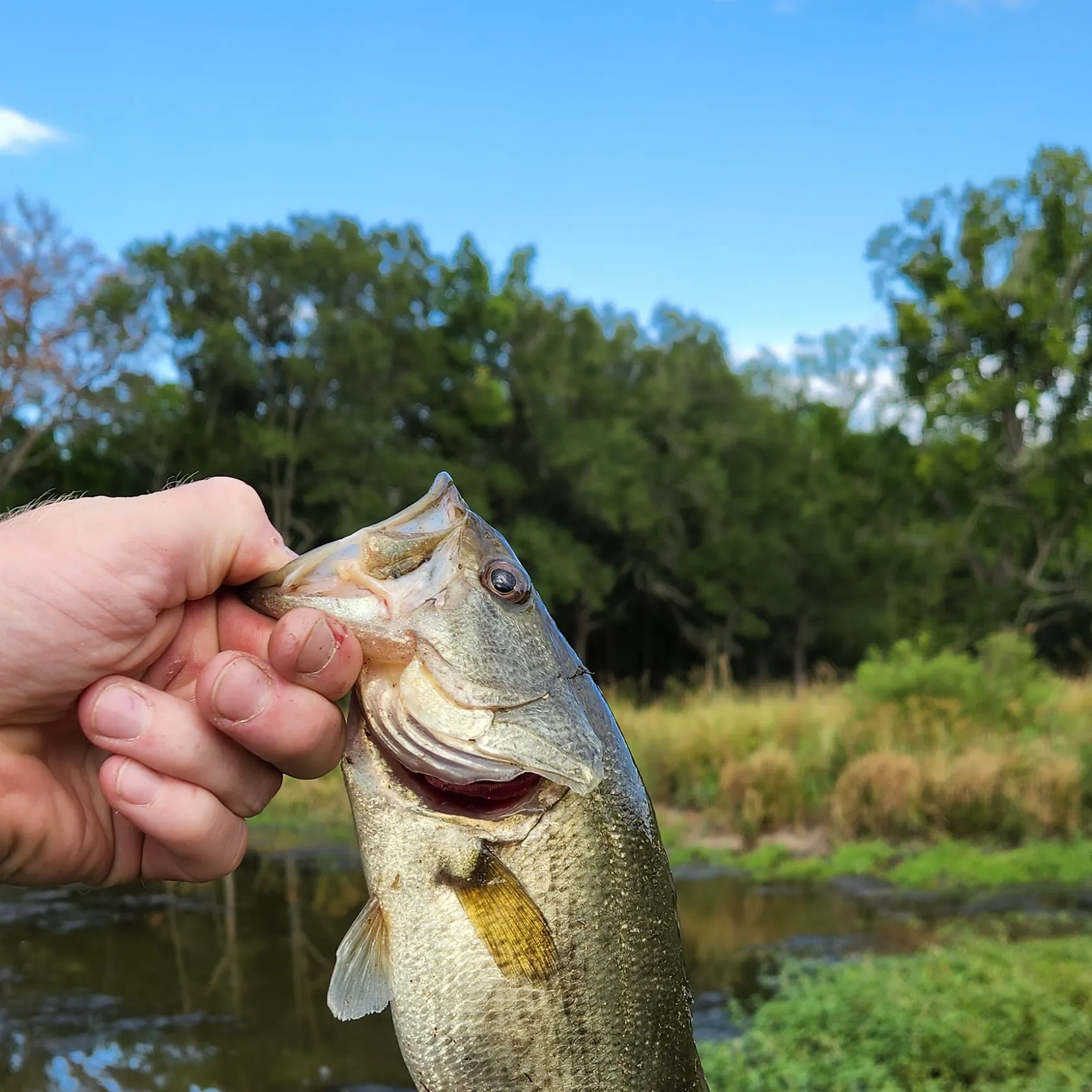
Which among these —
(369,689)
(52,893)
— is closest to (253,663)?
(369,689)

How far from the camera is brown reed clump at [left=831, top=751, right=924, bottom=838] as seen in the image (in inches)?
400

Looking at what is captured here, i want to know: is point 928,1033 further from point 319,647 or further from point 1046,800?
point 1046,800

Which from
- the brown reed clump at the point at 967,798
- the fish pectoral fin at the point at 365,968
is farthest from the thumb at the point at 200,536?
the brown reed clump at the point at 967,798

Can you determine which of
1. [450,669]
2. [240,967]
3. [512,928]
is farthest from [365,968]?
[240,967]

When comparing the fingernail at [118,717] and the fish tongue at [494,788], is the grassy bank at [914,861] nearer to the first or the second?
the fish tongue at [494,788]

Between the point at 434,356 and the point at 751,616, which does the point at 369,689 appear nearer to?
the point at 434,356

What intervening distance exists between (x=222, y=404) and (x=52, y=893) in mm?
18857

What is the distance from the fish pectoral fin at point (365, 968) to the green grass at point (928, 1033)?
3.54 m

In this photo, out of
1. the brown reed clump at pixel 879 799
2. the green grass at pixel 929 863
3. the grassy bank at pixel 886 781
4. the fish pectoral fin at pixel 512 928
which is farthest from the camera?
the brown reed clump at pixel 879 799

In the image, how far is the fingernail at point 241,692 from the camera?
80.9 inches

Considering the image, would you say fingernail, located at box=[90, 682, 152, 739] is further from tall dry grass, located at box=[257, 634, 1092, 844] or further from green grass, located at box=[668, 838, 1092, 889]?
tall dry grass, located at box=[257, 634, 1092, 844]

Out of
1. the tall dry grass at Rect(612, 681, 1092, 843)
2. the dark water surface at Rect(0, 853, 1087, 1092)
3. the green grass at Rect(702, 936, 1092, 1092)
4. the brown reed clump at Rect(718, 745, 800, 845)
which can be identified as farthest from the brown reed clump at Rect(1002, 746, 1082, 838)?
the green grass at Rect(702, 936, 1092, 1092)

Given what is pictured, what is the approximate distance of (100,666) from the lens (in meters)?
2.15

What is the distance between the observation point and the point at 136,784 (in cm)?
212
